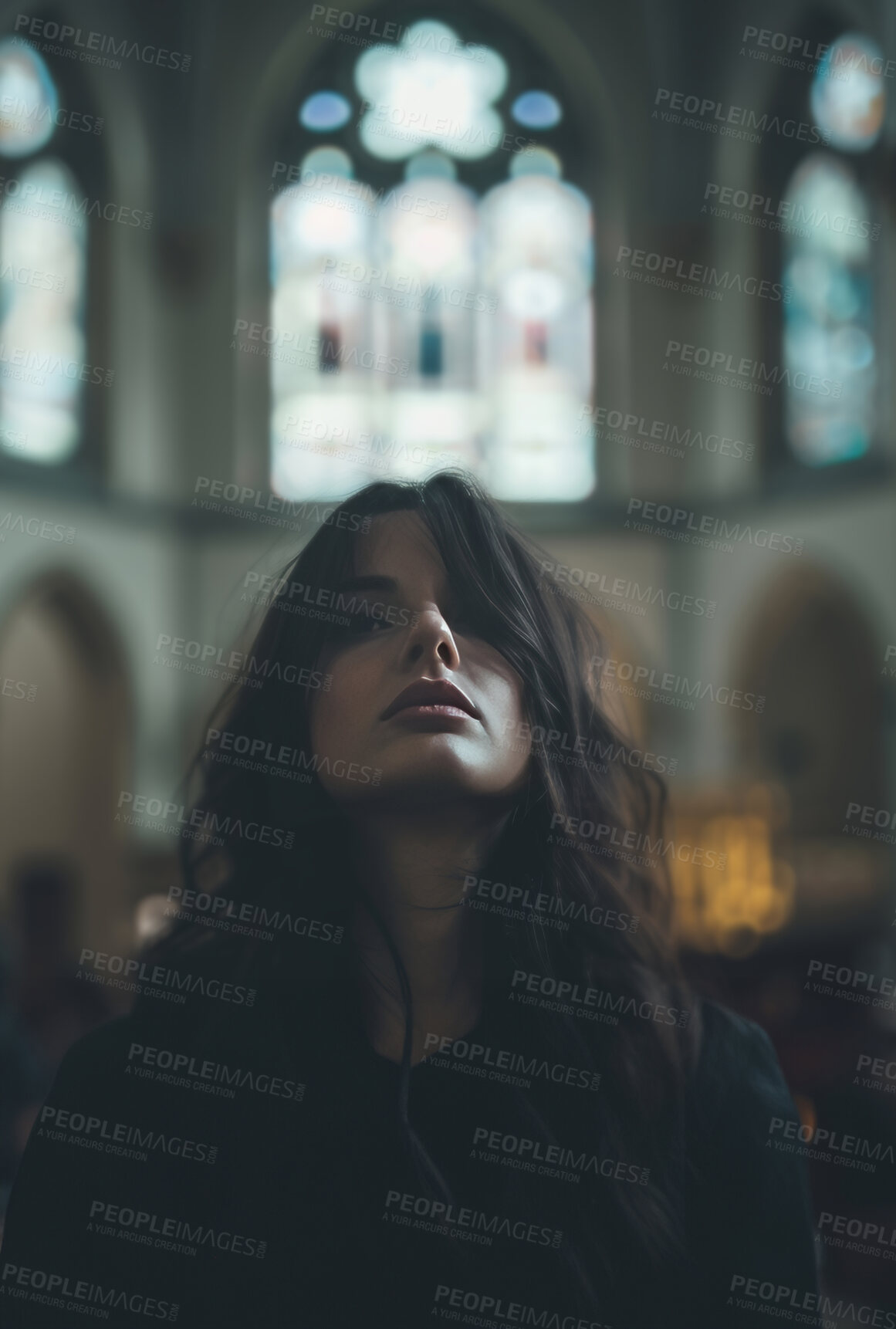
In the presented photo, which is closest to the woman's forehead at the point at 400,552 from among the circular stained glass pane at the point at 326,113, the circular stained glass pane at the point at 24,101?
the circular stained glass pane at the point at 24,101

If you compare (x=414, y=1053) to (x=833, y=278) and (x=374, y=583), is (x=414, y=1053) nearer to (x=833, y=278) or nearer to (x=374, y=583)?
(x=374, y=583)

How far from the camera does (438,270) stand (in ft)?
33.4

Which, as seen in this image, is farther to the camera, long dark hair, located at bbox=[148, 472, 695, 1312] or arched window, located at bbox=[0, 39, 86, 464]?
arched window, located at bbox=[0, 39, 86, 464]

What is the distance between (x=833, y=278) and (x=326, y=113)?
187 inches

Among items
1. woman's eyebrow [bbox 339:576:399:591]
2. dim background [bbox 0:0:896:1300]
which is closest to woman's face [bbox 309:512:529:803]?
woman's eyebrow [bbox 339:576:399:591]

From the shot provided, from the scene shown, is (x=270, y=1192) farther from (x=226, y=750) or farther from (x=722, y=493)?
(x=722, y=493)

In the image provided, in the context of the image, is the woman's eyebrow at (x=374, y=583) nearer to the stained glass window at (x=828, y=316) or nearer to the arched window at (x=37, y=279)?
the stained glass window at (x=828, y=316)

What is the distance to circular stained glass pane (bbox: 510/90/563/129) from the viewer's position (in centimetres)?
1038

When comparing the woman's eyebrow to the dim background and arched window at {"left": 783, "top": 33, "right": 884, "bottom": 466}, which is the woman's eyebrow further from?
arched window at {"left": 783, "top": 33, "right": 884, "bottom": 466}

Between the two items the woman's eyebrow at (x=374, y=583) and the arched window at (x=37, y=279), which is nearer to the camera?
the woman's eyebrow at (x=374, y=583)

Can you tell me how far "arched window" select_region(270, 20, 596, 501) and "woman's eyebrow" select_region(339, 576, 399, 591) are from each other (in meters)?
9.25

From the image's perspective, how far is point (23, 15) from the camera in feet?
27.9

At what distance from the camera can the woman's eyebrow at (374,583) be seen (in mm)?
988

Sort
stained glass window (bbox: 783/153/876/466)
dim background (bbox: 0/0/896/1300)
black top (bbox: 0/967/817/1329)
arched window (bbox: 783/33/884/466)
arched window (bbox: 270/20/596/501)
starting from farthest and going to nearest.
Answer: arched window (bbox: 270/20/596/501), dim background (bbox: 0/0/896/1300), stained glass window (bbox: 783/153/876/466), arched window (bbox: 783/33/884/466), black top (bbox: 0/967/817/1329)
